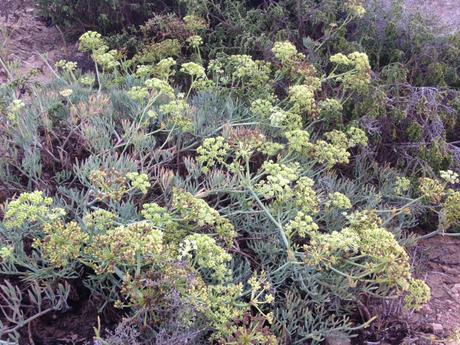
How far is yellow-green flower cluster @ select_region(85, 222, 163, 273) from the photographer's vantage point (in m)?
2.21

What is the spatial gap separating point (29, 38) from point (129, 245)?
4.43 m

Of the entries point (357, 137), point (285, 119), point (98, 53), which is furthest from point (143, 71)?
point (357, 137)

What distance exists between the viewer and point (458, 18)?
5.96 metres

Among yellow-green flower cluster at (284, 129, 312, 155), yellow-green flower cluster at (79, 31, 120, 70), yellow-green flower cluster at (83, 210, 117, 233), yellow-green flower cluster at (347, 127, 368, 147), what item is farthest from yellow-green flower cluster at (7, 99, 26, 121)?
yellow-green flower cluster at (347, 127, 368, 147)

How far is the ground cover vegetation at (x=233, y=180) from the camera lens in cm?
243

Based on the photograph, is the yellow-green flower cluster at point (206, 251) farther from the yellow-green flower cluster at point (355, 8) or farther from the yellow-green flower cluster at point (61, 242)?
the yellow-green flower cluster at point (355, 8)

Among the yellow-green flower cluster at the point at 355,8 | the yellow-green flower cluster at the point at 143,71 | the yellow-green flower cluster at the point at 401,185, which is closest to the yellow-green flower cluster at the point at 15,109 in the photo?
the yellow-green flower cluster at the point at 143,71

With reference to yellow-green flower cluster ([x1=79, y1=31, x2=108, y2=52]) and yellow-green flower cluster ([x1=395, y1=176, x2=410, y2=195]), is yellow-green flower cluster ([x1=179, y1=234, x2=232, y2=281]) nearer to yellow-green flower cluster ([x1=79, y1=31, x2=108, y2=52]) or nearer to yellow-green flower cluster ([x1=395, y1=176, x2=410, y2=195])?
yellow-green flower cluster ([x1=395, y1=176, x2=410, y2=195])

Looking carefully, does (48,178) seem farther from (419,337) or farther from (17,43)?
Result: (17,43)

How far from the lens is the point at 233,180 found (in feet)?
A: 9.70

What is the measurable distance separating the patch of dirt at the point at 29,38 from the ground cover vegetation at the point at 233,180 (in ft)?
1.76

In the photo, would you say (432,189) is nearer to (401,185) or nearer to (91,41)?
(401,185)

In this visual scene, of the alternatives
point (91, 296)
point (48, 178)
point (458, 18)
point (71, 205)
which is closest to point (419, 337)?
point (91, 296)

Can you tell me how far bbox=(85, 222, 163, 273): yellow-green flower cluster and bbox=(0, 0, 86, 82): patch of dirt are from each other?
3.26 m
